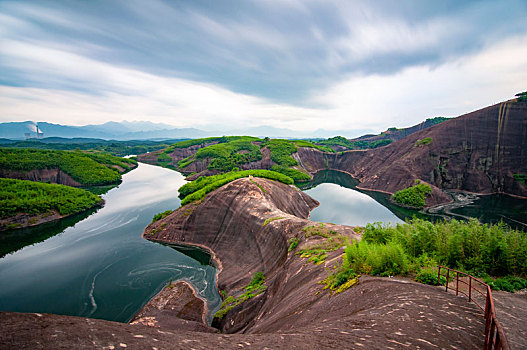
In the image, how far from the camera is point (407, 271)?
33.0ft

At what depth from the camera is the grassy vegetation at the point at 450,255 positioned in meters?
9.41

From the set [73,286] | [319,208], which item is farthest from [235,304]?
[319,208]

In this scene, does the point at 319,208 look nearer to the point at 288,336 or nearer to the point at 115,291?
the point at 115,291

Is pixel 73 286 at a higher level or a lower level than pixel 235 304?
lower

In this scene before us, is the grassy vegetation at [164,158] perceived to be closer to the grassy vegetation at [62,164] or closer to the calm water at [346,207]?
the grassy vegetation at [62,164]

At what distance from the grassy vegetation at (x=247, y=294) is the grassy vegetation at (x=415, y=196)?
1700 inches

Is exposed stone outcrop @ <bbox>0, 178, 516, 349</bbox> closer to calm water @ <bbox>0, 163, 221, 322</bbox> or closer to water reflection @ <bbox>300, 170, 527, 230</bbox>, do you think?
calm water @ <bbox>0, 163, 221, 322</bbox>

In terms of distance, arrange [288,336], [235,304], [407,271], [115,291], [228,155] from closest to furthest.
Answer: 1. [288,336]
2. [407,271]
3. [235,304]
4. [115,291]
5. [228,155]

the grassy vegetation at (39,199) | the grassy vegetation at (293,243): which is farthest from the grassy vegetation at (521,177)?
the grassy vegetation at (39,199)

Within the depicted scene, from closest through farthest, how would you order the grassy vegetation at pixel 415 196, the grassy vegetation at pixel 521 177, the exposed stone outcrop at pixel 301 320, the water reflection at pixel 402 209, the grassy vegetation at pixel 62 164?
the exposed stone outcrop at pixel 301 320, the water reflection at pixel 402 209, the grassy vegetation at pixel 415 196, the grassy vegetation at pixel 521 177, the grassy vegetation at pixel 62 164

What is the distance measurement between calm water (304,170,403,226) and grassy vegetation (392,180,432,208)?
4898 mm

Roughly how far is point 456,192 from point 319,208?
3847cm

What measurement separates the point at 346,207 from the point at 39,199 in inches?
2442

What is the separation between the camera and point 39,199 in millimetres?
43219
